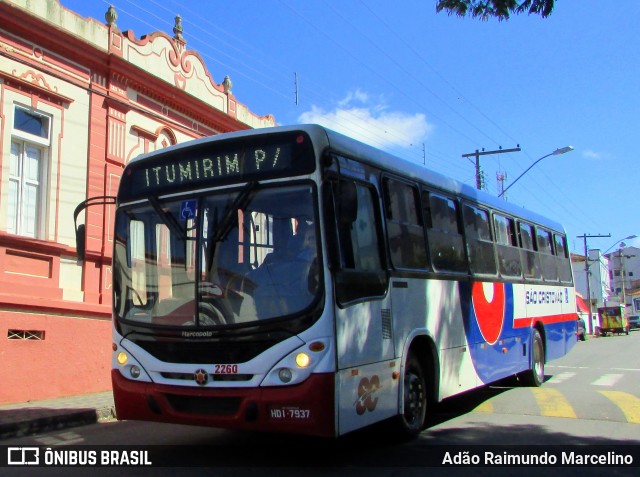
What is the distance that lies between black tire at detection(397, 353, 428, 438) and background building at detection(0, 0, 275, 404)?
6588mm

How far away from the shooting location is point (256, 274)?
5.42m

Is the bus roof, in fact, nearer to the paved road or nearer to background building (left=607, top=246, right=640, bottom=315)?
the paved road

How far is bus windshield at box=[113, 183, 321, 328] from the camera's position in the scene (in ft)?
17.5

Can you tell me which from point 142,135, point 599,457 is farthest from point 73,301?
point 599,457

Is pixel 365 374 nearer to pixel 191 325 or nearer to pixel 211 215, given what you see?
pixel 191 325

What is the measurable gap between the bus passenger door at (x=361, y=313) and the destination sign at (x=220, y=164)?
48 centimetres

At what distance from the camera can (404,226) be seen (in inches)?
270

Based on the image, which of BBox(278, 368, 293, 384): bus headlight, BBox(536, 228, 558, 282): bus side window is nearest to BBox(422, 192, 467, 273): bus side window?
BBox(278, 368, 293, 384): bus headlight

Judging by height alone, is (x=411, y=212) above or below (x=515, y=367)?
above

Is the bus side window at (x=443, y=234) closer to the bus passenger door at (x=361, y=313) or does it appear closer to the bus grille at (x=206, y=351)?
the bus passenger door at (x=361, y=313)

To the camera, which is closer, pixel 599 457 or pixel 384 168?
pixel 599 457

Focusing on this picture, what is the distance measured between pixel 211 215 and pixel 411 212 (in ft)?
8.36

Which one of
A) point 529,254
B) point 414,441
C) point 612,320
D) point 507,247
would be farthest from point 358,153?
point 612,320

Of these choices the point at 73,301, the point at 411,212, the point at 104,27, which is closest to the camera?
the point at 411,212
